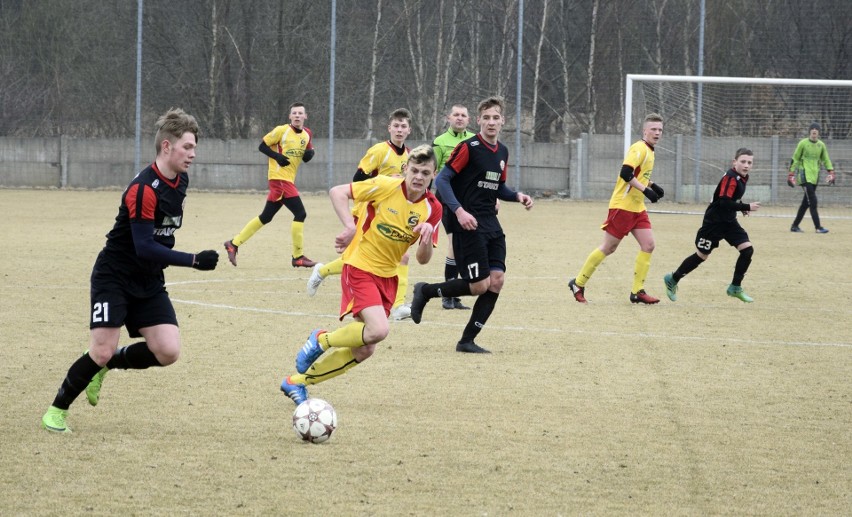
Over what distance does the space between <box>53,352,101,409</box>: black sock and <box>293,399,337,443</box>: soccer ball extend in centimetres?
113

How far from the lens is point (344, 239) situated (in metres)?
7.04

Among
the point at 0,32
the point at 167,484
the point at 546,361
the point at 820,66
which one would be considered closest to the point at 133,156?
the point at 0,32

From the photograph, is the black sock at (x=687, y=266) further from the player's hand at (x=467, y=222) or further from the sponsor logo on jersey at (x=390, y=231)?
the sponsor logo on jersey at (x=390, y=231)

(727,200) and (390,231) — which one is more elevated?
(727,200)

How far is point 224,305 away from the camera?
36.0 ft

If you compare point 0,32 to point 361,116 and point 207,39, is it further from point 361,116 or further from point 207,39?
point 361,116

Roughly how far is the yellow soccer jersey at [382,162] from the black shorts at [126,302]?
5.76m

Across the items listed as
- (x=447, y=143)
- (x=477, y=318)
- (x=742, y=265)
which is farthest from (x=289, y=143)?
(x=477, y=318)

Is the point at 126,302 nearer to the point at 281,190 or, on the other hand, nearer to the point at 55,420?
the point at 55,420

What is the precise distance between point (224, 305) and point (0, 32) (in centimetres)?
2614

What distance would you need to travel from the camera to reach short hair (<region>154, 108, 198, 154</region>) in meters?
5.84

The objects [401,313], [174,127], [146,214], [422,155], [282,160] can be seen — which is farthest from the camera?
[282,160]

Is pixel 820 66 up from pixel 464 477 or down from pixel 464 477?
up

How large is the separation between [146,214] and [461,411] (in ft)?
7.10
